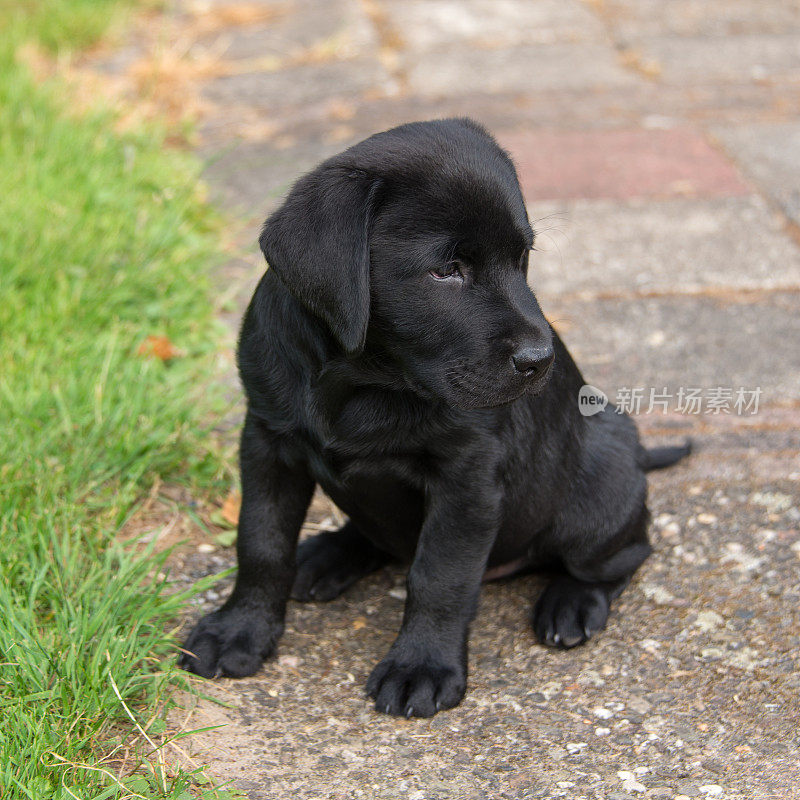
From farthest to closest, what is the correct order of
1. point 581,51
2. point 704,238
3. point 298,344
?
point 581,51
point 704,238
point 298,344

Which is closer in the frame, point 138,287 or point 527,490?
point 527,490

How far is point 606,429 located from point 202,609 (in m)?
1.21

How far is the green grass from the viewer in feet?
7.82

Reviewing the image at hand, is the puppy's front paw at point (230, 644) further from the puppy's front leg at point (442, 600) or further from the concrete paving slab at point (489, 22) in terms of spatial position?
the concrete paving slab at point (489, 22)

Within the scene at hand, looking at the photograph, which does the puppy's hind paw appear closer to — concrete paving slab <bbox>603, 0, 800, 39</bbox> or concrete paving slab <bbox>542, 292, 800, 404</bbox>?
concrete paving slab <bbox>542, 292, 800, 404</bbox>

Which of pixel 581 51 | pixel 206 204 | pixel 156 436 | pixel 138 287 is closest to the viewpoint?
pixel 156 436

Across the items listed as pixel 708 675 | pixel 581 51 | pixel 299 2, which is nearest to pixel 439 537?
pixel 708 675

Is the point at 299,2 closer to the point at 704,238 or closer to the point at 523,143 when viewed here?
the point at 523,143

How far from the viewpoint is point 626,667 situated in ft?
9.20

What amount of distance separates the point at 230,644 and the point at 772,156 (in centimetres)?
414

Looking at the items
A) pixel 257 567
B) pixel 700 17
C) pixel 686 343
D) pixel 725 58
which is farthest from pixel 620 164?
pixel 257 567

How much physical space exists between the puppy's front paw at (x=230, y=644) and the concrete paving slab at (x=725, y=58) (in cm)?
497

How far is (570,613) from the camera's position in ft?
9.52

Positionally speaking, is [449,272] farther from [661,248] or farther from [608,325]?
[661,248]
